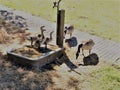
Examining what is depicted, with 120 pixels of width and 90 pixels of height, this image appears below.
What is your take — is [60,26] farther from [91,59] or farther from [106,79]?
[106,79]

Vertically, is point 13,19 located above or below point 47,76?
above

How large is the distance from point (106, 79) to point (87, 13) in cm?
671

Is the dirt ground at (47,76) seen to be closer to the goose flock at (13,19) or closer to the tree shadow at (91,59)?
the tree shadow at (91,59)

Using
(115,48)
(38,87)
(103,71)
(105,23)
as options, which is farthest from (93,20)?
(38,87)

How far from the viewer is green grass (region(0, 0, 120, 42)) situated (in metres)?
10.6

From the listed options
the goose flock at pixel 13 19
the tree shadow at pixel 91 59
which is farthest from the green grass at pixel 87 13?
the tree shadow at pixel 91 59

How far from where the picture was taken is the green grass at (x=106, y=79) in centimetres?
626

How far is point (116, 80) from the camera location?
656 centimetres

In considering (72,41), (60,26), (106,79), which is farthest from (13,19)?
(106,79)

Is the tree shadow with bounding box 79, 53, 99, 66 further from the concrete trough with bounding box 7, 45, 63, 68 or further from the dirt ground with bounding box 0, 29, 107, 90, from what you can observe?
the concrete trough with bounding box 7, 45, 63, 68

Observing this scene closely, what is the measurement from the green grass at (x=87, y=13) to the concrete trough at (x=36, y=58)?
2.95m

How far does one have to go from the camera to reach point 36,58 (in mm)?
6891

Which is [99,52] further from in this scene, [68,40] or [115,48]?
[68,40]

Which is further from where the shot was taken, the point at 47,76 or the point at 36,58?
the point at 36,58
